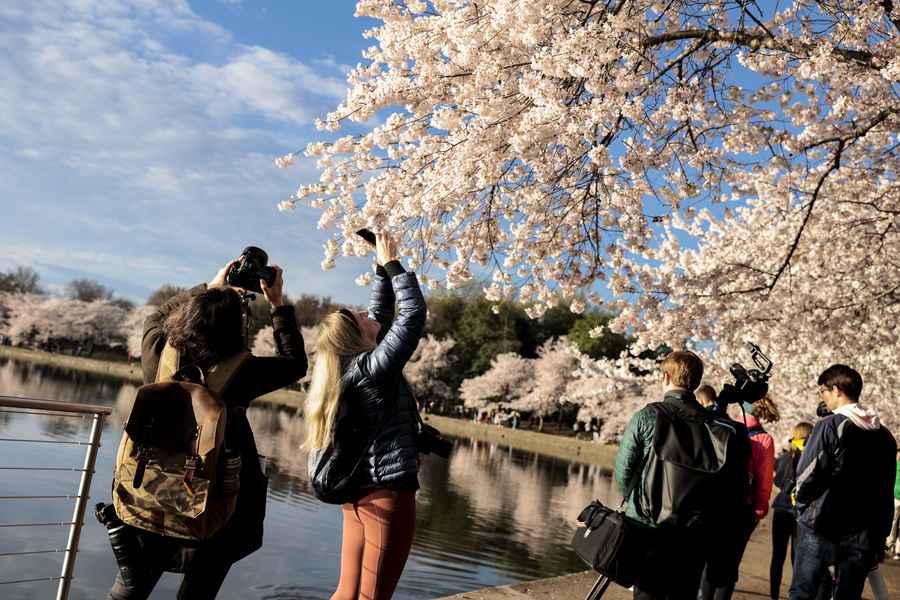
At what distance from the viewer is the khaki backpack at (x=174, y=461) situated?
2.14 m

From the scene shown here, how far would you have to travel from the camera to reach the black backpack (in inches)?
121

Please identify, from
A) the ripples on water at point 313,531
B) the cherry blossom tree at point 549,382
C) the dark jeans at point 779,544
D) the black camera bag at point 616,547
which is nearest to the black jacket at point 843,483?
the black camera bag at point 616,547

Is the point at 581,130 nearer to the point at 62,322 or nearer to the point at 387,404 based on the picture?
the point at 387,404

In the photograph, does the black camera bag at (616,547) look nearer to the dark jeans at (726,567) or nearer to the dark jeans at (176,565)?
the dark jeans at (726,567)

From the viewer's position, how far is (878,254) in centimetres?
885

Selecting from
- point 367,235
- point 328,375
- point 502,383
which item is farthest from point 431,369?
point 328,375

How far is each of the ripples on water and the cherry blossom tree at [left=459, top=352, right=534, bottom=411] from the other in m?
27.0

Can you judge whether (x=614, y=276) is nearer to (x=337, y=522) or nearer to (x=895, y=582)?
(x=895, y=582)

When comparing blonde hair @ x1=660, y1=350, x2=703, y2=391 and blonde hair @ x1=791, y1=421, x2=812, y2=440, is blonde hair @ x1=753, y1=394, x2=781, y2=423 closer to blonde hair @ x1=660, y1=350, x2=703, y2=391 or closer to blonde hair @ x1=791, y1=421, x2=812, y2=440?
blonde hair @ x1=791, y1=421, x2=812, y2=440

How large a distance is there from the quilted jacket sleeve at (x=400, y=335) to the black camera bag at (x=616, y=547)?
1.06 m

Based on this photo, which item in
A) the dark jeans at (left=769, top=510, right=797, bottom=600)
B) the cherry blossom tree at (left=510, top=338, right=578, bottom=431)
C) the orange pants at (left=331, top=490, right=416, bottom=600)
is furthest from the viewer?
the cherry blossom tree at (left=510, top=338, right=578, bottom=431)

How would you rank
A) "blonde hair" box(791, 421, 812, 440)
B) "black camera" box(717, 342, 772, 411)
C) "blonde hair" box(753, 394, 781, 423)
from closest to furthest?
"black camera" box(717, 342, 772, 411)
"blonde hair" box(753, 394, 781, 423)
"blonde hair" box(791, 421, 812, 440)

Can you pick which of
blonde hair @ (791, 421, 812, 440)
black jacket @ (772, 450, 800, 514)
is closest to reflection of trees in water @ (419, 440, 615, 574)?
black jacket @ (772, 450, 800, 514)

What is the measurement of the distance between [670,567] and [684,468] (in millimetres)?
417
